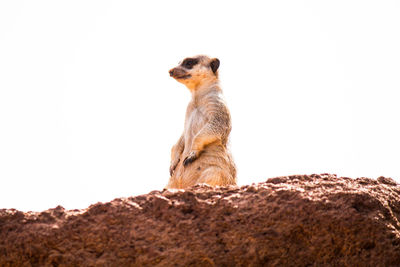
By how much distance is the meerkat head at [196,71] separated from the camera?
805 centimetres

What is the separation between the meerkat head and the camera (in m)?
8.05

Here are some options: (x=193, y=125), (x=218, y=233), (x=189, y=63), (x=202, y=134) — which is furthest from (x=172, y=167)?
(x=218, y=233)

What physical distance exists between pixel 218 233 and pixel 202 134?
3472 mm

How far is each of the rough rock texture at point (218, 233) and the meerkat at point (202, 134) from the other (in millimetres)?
2929

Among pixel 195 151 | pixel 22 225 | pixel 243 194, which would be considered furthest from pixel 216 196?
pixel 195 151

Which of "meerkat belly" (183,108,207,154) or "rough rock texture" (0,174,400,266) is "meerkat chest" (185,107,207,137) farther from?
"rough rock texture" (0,174,400,266)

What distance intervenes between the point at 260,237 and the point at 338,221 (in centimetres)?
54

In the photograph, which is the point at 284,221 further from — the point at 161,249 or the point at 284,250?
the point at 161,249

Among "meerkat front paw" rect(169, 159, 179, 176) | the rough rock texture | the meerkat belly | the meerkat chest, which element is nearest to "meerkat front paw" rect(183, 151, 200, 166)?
the meerkat belly

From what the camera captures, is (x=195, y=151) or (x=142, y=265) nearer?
(x=142, y=265)

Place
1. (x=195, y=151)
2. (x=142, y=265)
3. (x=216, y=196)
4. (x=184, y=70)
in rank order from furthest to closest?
(x=184, y=70), (x=195, y=151), (x=216, y=196), (x=142, y=265)

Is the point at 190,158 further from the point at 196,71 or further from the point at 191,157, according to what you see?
the point at 196,71

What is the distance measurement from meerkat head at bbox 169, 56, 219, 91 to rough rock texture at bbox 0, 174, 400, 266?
408 cm

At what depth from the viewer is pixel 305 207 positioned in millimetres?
4039
